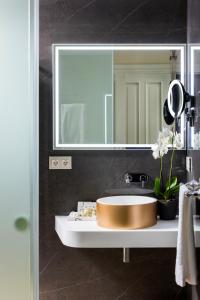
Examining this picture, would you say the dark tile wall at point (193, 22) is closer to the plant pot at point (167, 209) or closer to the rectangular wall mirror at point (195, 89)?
the rectangular wall mirror at point (195, 89)

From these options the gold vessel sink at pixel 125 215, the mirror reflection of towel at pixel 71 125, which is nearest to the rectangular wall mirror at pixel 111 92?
the mirror reflection of towel at pixel 71 125

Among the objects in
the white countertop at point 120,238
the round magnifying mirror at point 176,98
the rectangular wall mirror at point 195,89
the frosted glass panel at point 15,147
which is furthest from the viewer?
the round magnifying mirror at point 176,98

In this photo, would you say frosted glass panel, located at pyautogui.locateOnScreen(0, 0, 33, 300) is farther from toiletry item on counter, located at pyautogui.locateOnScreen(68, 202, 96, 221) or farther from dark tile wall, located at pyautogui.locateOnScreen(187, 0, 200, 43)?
dark tile wall, located at pyautogui.locateOnScreen(187, 0, 200, 43)

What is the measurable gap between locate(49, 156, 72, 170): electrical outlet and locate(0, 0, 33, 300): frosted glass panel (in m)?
0.29

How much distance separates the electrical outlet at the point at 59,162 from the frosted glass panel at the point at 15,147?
0.29 m

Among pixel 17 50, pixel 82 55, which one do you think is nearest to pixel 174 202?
pixel 82 55

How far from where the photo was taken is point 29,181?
6.85 feet

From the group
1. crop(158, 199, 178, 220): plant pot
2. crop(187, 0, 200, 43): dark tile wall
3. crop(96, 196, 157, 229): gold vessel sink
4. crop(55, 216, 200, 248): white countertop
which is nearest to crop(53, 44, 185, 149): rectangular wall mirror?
crop(187, 0, 200, 43): dark tile wall

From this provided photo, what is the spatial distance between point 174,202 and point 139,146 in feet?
1.45

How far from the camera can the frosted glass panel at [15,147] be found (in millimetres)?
2047

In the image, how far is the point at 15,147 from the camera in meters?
2.08

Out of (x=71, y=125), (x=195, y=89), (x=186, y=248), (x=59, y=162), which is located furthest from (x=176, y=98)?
(x=186, y=248)

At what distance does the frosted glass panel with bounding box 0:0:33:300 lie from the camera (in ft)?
6.72

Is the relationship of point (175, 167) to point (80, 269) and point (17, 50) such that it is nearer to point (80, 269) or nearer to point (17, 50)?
point (80, 269)
